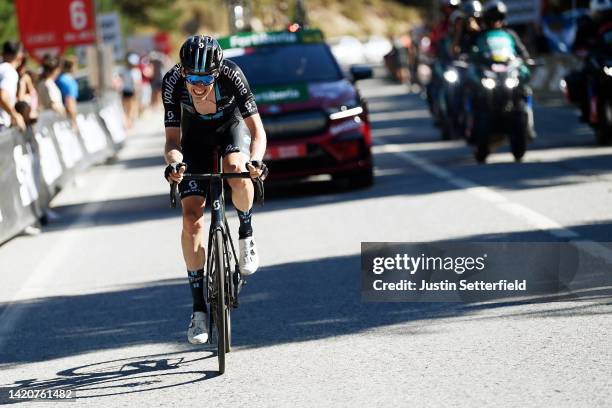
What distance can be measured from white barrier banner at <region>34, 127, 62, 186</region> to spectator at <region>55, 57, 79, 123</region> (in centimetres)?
287

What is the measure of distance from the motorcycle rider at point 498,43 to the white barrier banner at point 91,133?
261 inches

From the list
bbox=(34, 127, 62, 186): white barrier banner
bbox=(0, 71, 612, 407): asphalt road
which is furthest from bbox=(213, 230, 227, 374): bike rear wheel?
bbox=(34, 127, 62, 186): white barrier banner

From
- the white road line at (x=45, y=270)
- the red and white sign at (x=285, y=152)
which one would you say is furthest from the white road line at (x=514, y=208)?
the white road line at (x=45, y=270)

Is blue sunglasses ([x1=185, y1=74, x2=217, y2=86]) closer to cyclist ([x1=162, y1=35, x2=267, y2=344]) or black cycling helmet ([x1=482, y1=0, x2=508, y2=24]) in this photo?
cyclist ([x1=162, y1=35, x2=267, y2=344])

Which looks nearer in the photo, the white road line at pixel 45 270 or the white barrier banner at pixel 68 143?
the white road line at pixel 45 270

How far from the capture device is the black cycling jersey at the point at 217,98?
7430 millimetres

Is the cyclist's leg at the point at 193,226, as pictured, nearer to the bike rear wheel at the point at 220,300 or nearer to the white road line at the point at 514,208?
the bike rear wheel at the point at 220,300

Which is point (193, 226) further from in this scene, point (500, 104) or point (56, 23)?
point (56, 23)

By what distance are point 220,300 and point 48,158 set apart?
381 inches

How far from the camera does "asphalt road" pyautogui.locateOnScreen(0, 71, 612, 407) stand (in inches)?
255

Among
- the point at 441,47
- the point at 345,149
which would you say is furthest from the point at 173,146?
the point at 441,47

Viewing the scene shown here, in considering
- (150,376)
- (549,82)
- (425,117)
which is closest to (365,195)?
(150,376)

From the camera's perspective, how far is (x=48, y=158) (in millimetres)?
16219

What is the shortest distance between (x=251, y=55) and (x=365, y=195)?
2.72 m
